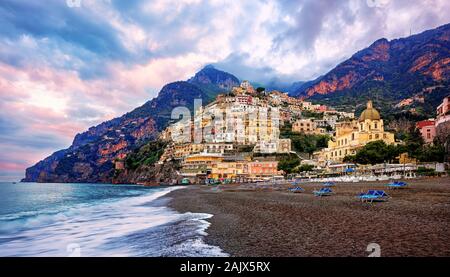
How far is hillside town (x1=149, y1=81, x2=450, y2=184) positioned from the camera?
62312 millimetres

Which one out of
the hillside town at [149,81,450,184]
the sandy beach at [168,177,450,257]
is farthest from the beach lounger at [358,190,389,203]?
the hillside town at [149,81,450,184]

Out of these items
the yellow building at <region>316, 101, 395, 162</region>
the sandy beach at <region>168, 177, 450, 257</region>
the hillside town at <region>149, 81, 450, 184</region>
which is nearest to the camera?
the sandy beach at <region>168, 177, 450, 257</region>

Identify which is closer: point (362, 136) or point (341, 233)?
point (341, 233)

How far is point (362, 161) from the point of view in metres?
55.8

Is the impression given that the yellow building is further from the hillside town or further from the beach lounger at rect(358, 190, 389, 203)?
the beach lounger at rect(358, 190, 389, 203)

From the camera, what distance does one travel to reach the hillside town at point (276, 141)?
2453 inches

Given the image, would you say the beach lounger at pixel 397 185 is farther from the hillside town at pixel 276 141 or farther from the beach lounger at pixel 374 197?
the hillside town at pixel 276 141

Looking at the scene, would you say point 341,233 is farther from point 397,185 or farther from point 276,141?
point 276,141

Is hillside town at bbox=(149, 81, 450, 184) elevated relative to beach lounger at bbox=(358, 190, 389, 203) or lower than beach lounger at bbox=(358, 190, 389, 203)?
elevated

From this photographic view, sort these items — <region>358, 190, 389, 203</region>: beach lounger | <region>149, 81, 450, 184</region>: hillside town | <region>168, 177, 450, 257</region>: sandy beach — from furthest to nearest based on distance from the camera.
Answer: <region>149, 81, 450, 184</region>: hillside town → <region>358, 190, 389, 203</region>: beach lounger → <region>168, 177, 450, 257</region>: sandy beach

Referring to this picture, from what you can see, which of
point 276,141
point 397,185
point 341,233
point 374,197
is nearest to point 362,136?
point 276,141

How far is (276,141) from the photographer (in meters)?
104

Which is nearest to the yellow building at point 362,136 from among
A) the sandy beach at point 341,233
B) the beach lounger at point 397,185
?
the beach lounger at point 397,185

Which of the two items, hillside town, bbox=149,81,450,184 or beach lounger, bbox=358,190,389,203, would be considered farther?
hillside town, bbox=149,81,450,184
